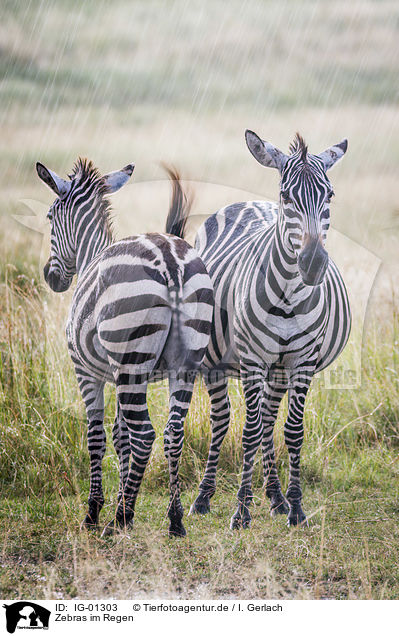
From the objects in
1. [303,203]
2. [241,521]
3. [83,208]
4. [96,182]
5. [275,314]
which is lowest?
[241,521]

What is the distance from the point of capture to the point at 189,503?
218 inches

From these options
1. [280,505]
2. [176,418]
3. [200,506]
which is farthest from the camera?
[200,506]

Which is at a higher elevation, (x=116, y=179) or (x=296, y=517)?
(x=116, y=179)

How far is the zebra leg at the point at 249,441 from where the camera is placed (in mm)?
4895

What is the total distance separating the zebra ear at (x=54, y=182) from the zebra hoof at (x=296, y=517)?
10.1 ft

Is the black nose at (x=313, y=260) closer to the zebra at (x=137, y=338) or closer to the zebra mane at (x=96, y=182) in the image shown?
the zebra at (x=137, y=338)

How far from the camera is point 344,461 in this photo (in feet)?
20.7

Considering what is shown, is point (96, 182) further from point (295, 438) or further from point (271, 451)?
point (271, 451)

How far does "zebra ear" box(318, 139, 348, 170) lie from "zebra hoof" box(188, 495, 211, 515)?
2907 mm

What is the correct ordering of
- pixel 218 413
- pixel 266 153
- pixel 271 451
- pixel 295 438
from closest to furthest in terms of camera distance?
pixel 266 153 → pixel 295 438 → pixel 271 451 → pixel 218 413

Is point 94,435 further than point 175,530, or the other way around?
point 94,435

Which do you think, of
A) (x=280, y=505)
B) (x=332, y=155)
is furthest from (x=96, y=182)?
(x=280, y=505)
